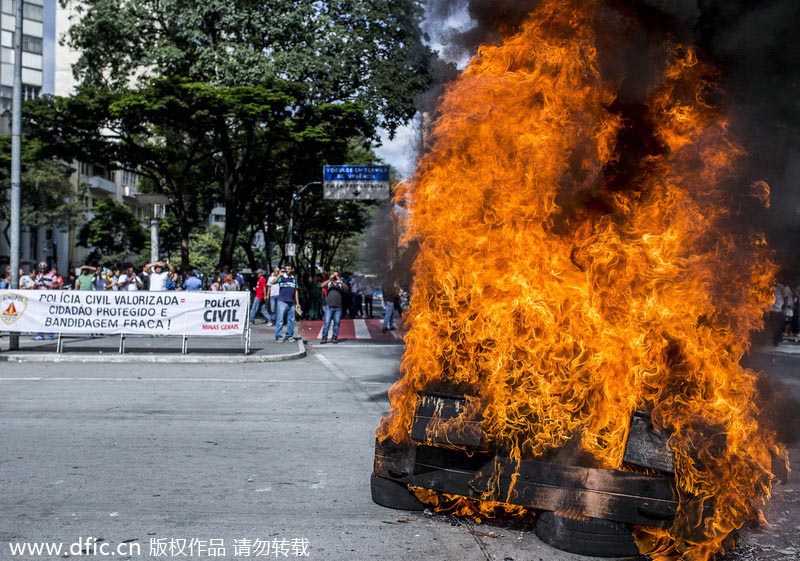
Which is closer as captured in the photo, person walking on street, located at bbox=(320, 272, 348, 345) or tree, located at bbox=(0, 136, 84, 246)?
person walking on street, located at bbox=(320, 272, 348, 345)

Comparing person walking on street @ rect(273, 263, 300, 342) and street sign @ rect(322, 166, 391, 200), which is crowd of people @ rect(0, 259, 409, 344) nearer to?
person walking on street @ rect(273, 263, 300, 342)

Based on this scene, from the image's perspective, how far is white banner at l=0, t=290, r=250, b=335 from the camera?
1557 cm

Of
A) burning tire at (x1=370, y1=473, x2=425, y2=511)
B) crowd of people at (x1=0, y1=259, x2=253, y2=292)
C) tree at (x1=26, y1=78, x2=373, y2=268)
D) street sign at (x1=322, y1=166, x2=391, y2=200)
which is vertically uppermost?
tree at (x1=26, y1=78, x2=373, y2=268)

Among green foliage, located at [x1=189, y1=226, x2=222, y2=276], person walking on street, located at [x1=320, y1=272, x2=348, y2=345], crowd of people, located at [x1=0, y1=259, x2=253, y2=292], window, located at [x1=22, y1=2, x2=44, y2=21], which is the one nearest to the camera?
person walking on street, located at [x1=320, y1=272, x2=348, y2=345]

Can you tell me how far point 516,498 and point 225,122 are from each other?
79.6ft

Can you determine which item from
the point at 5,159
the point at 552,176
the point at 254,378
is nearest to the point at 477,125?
the point at 552,176

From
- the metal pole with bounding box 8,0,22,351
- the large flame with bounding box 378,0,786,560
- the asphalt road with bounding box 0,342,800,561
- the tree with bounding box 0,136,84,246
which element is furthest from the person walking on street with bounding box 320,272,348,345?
the tree with bounding box 0,136,84,246

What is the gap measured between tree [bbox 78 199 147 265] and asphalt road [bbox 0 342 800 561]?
46.1m

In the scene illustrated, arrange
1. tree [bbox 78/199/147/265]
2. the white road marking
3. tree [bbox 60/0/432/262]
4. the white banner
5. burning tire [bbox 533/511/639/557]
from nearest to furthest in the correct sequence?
burning tire [bbox 533/511/639/557] → the white road marking → the white banner → tree [bbox 60/0/432/262] → tree [bbox 78/199/147/265]

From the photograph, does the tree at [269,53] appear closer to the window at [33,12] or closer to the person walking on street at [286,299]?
the person walking on street at [286,299]

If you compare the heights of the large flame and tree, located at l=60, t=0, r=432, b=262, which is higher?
tree, located at l=60, t=0, r=432, b=262

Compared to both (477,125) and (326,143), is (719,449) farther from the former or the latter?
(326,143)

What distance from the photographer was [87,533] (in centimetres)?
461

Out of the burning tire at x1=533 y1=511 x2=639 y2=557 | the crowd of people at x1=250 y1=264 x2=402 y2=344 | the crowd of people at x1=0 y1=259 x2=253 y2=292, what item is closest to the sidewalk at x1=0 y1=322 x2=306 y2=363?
the crowd of people at x1=250 y1=264 x2=402 y2=344
